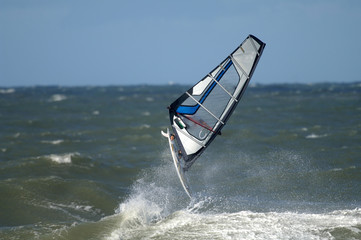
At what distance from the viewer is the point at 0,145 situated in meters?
19.0

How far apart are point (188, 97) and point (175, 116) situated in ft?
1.58

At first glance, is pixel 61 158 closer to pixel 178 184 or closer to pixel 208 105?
pixel 178 184

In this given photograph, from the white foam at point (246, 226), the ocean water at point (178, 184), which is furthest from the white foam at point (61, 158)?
the white foam at point (246, 226)

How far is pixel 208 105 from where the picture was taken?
10289 mm

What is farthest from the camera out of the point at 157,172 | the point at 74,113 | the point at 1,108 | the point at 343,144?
the point at 1,108

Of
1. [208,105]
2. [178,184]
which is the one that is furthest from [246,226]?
[178,184]

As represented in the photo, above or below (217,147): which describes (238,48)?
above

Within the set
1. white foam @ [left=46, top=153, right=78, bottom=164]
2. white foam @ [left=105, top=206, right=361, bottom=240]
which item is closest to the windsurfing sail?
white foam @ [left=105, top=206, right=361, bottom=240]

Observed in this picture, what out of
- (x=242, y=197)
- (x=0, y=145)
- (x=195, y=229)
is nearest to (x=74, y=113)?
(x=0, y=145)

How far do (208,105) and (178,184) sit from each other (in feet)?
11.1

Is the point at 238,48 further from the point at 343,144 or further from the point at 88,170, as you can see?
the point at 343,144

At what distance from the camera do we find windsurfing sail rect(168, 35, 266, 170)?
396 inches

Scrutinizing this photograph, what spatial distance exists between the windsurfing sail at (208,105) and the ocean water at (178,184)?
1.41 m

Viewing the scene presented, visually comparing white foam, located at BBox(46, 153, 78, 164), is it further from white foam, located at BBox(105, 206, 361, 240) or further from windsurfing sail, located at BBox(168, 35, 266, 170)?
white foam, located at BBox(105, 206, 361, 240)
